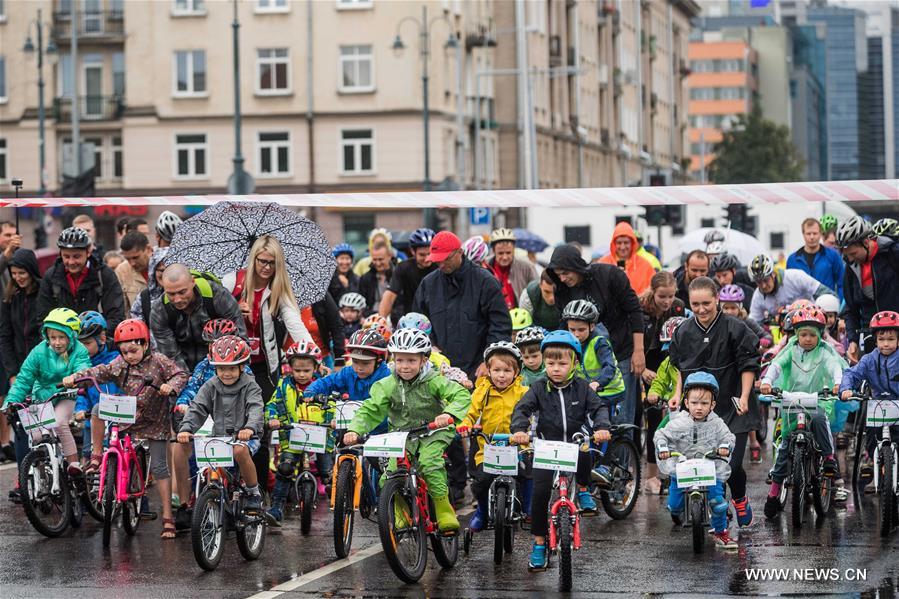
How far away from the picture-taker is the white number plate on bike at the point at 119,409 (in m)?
11.7

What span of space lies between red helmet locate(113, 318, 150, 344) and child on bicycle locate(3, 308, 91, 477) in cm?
95

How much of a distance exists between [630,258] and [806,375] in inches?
161

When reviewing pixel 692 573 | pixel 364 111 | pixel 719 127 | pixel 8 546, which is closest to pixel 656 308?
pixel 692 573

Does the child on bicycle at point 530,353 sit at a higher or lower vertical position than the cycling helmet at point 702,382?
higher

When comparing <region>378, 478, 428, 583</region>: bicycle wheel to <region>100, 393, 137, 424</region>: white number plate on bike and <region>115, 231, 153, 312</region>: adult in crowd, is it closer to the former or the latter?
<region>100, 393, 137, 424</region>: white number plate on bike

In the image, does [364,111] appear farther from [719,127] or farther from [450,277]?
[719,127]

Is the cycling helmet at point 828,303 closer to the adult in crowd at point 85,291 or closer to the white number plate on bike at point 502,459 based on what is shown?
the white number plate on bike at point 502,459

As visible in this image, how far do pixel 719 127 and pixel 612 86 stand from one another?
8464 centimetres

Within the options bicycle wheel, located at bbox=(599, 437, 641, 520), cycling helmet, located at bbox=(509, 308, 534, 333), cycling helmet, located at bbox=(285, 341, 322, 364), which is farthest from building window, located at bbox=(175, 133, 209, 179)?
bicycle wheel, located at bbox=(599, 437, 641, 520)

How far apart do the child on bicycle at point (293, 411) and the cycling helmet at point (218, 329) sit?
2.10 feet

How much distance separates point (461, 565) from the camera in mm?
10625

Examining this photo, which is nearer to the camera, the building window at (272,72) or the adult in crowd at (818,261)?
the adult in crowd at (818,261)

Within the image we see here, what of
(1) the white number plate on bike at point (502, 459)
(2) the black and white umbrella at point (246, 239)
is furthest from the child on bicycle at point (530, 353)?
(2) the black and white umbrella at point (246, 239)

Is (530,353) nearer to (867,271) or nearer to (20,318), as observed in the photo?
(867,271)
